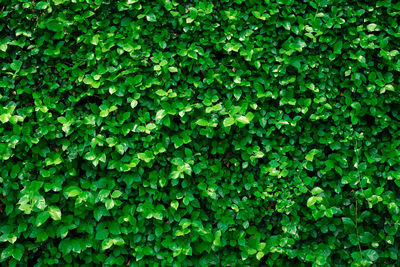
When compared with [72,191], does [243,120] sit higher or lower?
higher

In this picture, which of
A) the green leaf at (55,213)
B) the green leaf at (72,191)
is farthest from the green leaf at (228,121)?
the green leaf at (55,213)

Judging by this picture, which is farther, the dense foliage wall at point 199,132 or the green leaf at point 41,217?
the dense foliage wall at point 199,132

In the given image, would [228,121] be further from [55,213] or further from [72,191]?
[55,213]

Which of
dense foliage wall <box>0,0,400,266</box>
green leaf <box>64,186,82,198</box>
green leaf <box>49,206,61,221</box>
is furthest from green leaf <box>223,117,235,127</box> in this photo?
green leaf <box>49,206,61,221</box>

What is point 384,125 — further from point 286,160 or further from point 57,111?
point 57,111

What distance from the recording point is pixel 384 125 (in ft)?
8.32

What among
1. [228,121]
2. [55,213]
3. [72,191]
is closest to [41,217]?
[55,213]

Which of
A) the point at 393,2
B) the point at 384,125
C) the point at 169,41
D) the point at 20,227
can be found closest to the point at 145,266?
the point at 20,227

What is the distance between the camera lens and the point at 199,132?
2.50 meters

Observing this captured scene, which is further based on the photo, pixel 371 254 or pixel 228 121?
pixel 371 254

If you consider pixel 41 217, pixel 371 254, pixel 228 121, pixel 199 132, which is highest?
pixel 228 121

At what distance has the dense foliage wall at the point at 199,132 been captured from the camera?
238 centimetres

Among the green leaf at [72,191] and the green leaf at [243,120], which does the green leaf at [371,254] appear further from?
the green leaf at [72,191]

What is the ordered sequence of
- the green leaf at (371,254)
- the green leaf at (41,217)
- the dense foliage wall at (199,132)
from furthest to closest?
the green leaf at (371,254)
the dense foliage wall at (199,132)
the green leaf at (41,217)
